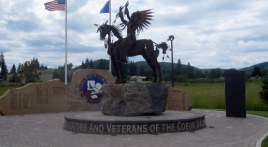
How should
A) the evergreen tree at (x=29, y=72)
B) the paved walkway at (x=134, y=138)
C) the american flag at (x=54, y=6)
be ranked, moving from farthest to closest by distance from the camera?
the evergreen tree at (x=29, y=72) → the american flag at (x=54, y=6) → the paved walkway at (x=134, y=138)

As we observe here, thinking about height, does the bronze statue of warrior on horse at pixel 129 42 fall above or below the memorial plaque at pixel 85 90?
above

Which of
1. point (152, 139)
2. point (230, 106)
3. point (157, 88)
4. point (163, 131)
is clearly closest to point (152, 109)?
point (157, 88)

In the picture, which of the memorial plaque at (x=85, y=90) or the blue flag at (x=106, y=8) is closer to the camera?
the memorial plaque at (x=85, y=90)

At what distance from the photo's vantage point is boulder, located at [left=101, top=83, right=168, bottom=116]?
1206cm

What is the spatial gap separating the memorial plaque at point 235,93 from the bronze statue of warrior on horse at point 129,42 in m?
4.06

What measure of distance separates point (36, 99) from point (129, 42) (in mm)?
7813

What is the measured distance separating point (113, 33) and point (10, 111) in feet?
25.0

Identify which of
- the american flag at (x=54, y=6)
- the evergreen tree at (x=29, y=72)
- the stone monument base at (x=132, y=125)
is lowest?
the stone monument base at (x=132, y=125)

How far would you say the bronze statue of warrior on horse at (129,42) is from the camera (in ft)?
42.3

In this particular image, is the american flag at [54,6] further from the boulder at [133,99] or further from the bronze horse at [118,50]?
the boulder at [133,99]

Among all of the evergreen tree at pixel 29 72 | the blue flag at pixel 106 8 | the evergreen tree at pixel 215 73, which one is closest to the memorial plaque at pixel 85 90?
the blue flag at pixel 106 8

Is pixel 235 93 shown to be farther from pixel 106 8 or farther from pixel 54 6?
pixel 54 6

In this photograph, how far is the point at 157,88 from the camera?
12.6 meters

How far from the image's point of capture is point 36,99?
18188 mm
